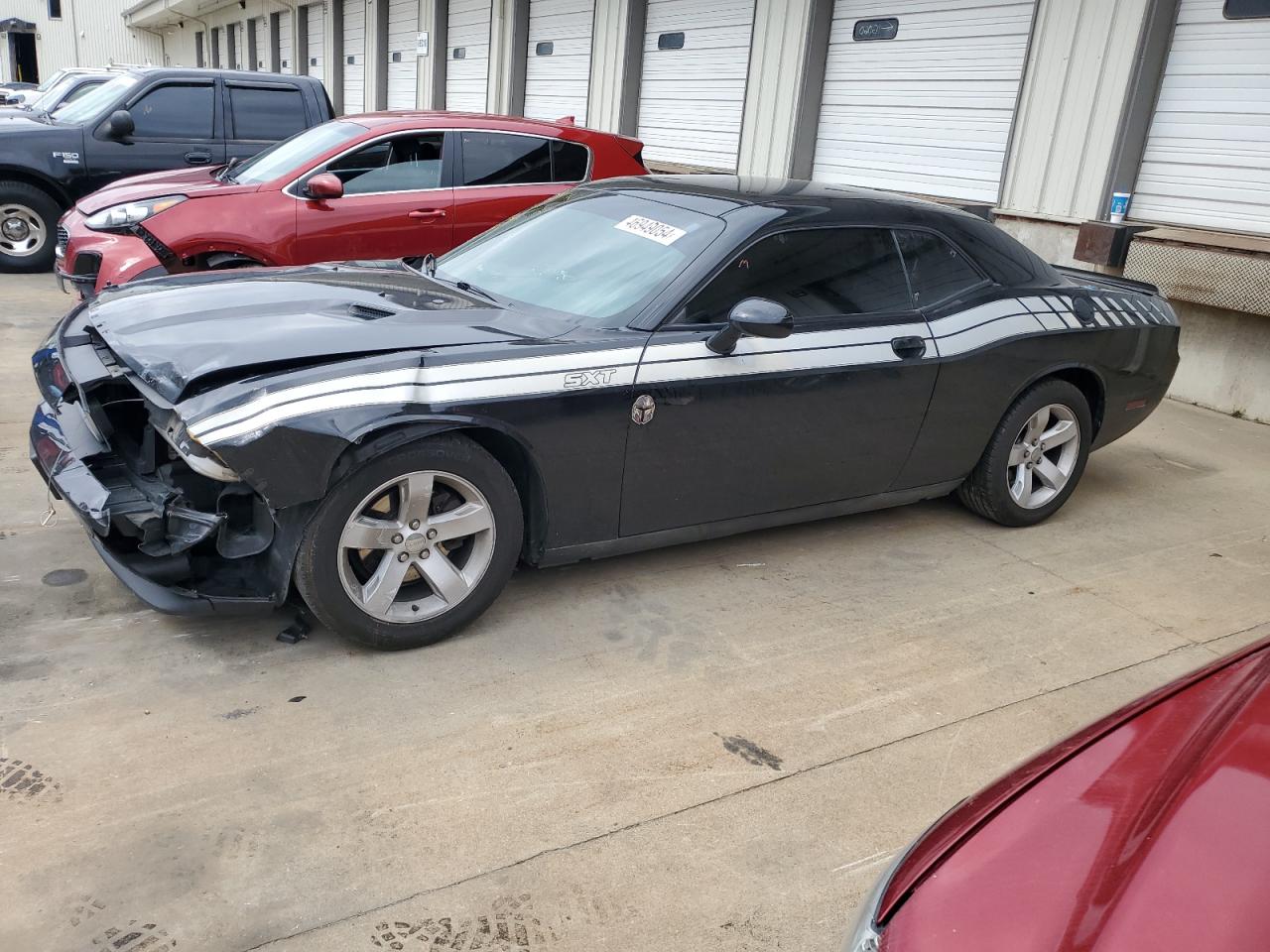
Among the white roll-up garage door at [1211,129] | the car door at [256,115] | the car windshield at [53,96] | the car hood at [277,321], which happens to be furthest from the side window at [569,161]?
the car windshield at [53,96]

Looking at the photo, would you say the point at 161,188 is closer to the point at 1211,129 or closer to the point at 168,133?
the point at 168,133

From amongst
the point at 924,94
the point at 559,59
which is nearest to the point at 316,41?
the point at 559,59

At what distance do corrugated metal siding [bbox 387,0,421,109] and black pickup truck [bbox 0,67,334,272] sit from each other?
36.4 ft

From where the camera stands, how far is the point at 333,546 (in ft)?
10.5

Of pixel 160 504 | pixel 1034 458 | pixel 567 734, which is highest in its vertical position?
pixel 160 504

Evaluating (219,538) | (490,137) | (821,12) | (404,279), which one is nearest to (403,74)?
(821,12)

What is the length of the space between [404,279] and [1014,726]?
2858 mm

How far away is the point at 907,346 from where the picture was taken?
4.31 meters

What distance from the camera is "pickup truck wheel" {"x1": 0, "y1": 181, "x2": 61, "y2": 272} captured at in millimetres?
9508

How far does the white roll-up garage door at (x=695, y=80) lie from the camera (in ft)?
39.7

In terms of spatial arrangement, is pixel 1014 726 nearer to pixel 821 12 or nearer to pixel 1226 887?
pixel 1226 887

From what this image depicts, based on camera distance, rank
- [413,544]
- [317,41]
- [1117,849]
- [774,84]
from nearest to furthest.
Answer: [1117,849] < [413,544] < [774,84] < [317,41]

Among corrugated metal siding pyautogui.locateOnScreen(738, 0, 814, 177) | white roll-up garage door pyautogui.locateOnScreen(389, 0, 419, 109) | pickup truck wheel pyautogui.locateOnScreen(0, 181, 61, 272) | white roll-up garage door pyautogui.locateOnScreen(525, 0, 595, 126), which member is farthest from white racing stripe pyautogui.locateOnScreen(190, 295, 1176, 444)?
white roll-up garage door pyautogui.locateOnScreen(389, 0, 419, 109)

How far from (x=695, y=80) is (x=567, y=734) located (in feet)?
37.0
